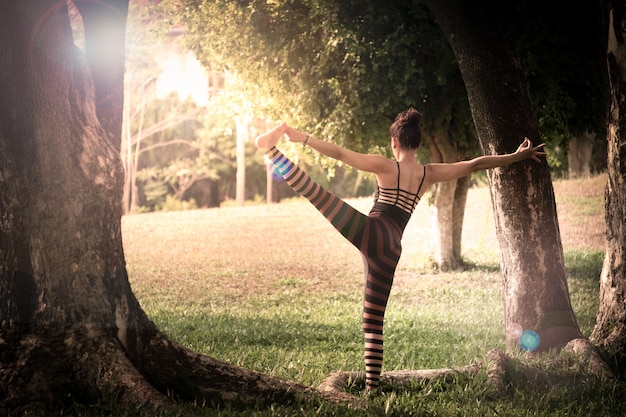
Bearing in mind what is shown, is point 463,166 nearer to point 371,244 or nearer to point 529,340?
point 371,244

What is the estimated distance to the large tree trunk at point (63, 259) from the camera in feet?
17.2

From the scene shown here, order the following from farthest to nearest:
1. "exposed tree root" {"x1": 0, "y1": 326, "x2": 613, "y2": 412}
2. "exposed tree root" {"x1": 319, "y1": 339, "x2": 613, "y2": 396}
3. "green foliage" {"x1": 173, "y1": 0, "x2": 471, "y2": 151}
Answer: "green foliage" {"x1": 173, "y1": 0, "x2": 471, "y2": 151}
"exposed tree root" {"x1": 319, "y1": 339, "x2": 613, "y2": 396}
"exposed tree root" {"x1": 0, "y1": 326, "x2": 613, "y2": 412}

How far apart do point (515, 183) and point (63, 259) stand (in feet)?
14.6

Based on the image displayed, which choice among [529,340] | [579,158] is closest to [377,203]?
[529,340]

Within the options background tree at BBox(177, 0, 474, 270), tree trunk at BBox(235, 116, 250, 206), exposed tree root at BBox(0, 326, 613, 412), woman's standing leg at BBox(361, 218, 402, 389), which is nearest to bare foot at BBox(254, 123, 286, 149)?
woman's standing leg at BBox(361, 218, 402, 389)

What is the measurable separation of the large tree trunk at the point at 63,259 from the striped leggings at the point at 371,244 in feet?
2.64

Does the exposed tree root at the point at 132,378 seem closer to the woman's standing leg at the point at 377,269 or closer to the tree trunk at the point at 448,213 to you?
the woman's standing leg at the point at 377,269

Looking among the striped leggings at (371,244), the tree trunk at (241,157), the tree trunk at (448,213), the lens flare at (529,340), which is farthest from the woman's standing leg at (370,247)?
the tree trunk at (241,157)

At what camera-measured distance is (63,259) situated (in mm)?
5434

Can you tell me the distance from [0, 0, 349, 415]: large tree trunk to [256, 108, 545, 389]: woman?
0.88 meters

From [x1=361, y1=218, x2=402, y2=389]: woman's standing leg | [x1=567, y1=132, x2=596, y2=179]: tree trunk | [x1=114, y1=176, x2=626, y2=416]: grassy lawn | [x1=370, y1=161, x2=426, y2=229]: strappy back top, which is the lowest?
[x1=114, y1=176, x2=626, y2=416]: grassy lawn

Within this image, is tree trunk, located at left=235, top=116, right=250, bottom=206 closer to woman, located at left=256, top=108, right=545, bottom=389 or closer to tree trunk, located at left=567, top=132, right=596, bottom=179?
tree trunk, located at left=567, top=132, right=596, bottom=179

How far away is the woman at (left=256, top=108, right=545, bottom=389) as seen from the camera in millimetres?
5840

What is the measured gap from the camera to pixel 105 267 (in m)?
5.57
